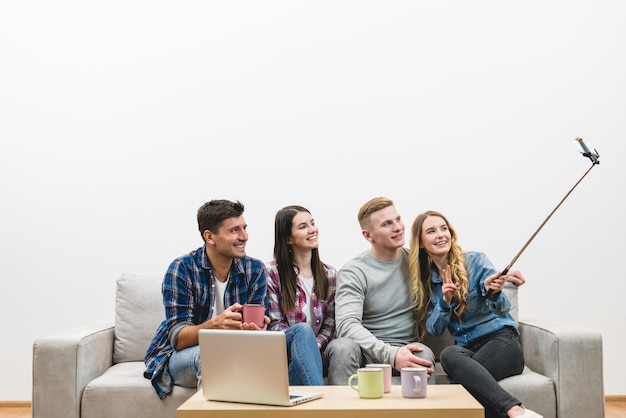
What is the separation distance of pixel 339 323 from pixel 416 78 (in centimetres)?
160

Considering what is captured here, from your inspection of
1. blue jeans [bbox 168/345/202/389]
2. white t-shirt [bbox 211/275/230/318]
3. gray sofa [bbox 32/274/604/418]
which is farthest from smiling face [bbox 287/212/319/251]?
gray sofa [bbox 32/274/604/418]

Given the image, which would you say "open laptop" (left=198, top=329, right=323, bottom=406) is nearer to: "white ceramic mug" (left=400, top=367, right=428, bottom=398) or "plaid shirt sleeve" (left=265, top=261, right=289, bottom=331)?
"white ceramic mug" (left=400, top=367, right=428, bottom=398)

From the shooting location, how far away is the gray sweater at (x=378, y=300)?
9.98ft

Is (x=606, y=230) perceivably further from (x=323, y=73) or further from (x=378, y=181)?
(x=323, y=73)

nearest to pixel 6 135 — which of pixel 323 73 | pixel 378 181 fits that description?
pixel 323 73

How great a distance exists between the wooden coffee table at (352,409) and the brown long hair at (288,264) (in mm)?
1065

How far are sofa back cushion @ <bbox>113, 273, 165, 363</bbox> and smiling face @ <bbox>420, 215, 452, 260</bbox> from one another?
1200 mm

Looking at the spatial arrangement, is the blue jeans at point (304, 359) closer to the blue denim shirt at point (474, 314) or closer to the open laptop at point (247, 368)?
the open laptop at point (247, 368)

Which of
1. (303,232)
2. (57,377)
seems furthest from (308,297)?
(57,377)

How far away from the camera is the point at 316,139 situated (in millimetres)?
Result: 3984

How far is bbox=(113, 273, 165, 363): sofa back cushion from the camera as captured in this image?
10.5ft

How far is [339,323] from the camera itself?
9.86ft

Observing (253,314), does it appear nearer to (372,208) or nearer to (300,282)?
(300,282)

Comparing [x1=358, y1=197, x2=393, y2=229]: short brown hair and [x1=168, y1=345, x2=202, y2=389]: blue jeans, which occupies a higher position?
[x1=358, y1=197, x2=393, y2=229]: short brown hair
